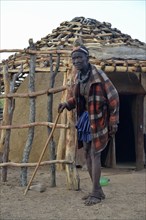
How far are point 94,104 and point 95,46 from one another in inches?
155

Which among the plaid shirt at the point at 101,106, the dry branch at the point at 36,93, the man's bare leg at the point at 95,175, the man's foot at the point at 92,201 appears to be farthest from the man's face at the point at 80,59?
the man's foot at the point at 92,201

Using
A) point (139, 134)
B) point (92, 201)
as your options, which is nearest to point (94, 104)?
point (92, 201)

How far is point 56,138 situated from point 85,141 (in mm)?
3575

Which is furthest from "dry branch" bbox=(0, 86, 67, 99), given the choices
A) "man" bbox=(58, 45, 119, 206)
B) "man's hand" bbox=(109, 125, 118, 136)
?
"man's hand" bbox=(109, 125, 118, 136)

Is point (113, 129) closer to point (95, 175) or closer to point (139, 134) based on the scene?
point (95, 175)

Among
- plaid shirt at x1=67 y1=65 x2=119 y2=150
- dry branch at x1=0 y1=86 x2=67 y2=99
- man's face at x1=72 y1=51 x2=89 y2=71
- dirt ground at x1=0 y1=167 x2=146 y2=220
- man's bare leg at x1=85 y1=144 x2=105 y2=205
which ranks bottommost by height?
dirt ground at x1=0 y1=167 x2=146 y2=220

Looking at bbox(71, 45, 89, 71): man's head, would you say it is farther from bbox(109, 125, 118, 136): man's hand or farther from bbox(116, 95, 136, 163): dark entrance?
bbox(116, 95, 136, 163): dark entrance

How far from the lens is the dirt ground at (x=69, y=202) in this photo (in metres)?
4.61

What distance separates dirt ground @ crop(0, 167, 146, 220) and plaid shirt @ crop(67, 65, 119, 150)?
2.49 ft

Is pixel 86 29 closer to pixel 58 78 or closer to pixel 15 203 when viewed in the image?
pixel 58 78

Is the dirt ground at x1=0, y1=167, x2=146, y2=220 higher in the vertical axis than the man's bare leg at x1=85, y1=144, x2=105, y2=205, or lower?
lower

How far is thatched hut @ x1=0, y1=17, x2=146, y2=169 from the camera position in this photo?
7449 millimetres

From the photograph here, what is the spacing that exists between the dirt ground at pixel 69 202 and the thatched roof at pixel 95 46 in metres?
1.96

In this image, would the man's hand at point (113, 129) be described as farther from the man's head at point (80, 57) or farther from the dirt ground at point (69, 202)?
the dirt ground at point (69, 202)
